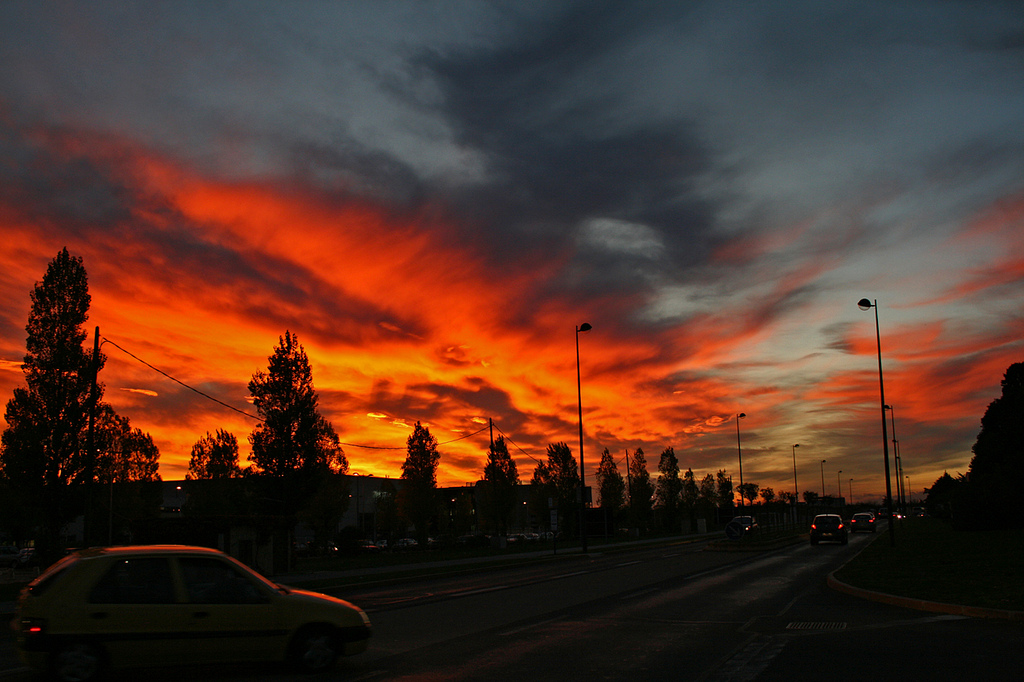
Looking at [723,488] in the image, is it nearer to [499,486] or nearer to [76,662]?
[499,486]

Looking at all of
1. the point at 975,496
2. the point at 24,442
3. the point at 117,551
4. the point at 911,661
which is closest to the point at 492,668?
the point at 117,551

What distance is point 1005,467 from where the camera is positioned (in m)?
48.2

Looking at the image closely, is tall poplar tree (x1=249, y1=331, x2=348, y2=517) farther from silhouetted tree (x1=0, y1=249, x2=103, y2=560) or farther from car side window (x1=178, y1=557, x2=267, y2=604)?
car side window (x1=178, y1=557, x2=267, y2=604)

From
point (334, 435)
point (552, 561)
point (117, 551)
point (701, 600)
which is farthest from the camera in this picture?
point (334, 435)

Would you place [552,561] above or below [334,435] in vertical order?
below

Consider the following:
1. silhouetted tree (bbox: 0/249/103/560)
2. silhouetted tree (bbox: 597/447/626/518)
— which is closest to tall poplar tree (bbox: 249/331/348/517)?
silhouetted tree (bbox: 0/249/103/560)

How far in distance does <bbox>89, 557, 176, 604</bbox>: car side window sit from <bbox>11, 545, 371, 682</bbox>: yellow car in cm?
1

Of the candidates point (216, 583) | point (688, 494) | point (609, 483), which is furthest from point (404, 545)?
point (216, 583)

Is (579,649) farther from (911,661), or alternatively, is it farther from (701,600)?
(701,600)

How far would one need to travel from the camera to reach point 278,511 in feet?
159

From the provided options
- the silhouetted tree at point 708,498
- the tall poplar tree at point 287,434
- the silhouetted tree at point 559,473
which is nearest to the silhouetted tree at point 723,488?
the silhouetted tree at point 708,498

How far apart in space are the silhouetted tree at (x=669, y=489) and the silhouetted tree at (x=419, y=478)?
4187cm

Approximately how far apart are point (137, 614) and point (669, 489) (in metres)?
98.8

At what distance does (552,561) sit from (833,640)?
1063 inches
